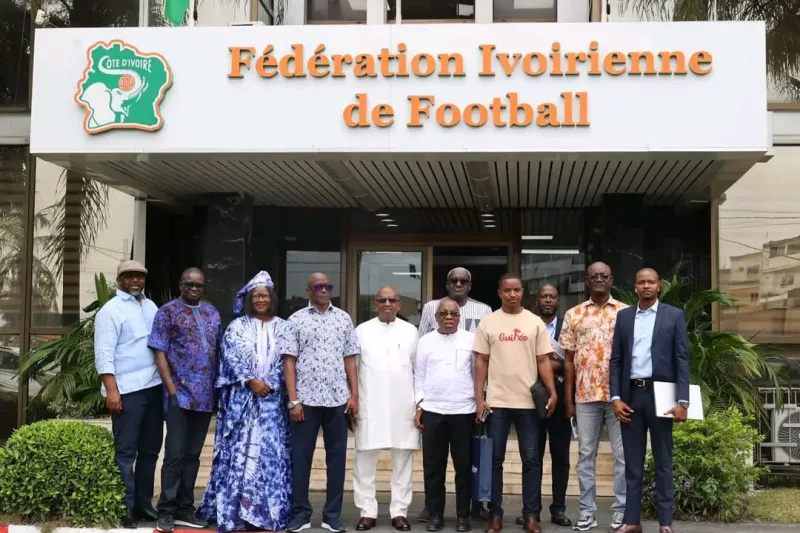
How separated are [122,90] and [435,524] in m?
4.95

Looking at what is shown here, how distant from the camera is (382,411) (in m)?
7.27

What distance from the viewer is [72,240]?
1206 cm

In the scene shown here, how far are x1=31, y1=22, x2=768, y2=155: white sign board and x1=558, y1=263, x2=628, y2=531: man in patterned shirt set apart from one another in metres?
2.06

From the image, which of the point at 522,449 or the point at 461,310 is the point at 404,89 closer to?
the point at 461,310

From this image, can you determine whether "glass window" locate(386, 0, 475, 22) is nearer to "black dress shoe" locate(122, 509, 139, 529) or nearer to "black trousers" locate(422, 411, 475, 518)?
"black trousers" locate(422, 411, 475, 518)

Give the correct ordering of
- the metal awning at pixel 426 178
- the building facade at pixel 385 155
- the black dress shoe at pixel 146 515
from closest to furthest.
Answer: the black dress shoe at pixel 146 515
the building facade at pixel 385 155
the metal awning at pixel 426 178

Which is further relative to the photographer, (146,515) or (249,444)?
(146,515)

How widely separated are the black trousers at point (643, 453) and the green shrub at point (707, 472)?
945mm

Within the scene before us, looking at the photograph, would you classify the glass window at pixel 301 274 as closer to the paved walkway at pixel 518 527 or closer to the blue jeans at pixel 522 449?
the paved walkway at pixel 518 527

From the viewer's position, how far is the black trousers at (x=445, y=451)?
7.11 m

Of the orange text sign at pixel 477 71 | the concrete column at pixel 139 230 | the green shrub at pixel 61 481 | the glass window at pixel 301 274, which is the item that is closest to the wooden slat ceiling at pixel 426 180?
the concrete column at pixel 139 230

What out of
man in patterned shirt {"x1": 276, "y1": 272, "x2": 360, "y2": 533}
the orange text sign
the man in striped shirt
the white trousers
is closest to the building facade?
the orange text sign

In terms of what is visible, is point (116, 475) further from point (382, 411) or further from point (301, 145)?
point (301, 145)

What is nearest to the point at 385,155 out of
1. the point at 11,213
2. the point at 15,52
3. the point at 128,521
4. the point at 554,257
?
the point at 128,521
